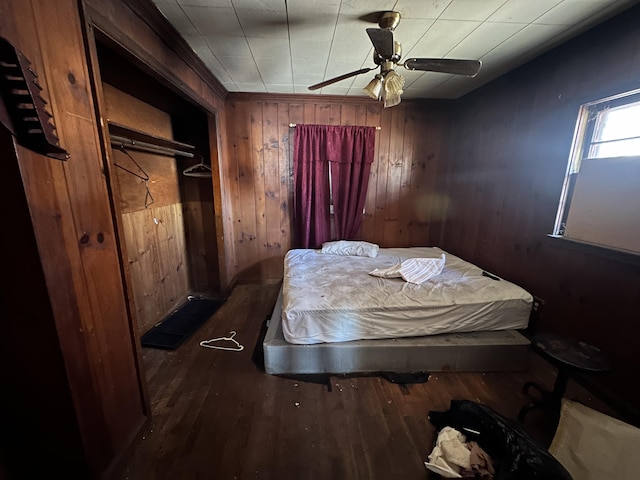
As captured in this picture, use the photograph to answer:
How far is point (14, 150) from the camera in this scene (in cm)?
78

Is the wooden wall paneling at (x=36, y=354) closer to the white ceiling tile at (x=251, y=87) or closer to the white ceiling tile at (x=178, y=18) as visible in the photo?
the white ceiling tile at (x=178, y=18)

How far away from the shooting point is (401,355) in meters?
1.79

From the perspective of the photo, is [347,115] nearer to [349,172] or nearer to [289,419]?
[349,172]

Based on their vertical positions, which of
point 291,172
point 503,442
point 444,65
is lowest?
point 503,442

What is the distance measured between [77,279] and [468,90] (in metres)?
3.68

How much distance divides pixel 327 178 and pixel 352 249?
965 mm

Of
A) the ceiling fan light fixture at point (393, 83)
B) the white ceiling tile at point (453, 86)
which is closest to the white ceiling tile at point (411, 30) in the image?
the ceiling fan light fixture at point (393, 83)

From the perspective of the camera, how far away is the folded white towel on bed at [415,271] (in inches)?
82.5

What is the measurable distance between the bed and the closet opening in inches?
38.0

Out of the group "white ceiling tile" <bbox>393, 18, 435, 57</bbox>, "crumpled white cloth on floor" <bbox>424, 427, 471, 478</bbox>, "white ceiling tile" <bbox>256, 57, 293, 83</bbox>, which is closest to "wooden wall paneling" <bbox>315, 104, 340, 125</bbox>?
"white ceiling tile" <bbox>256, 57, 293, 83</bbox>

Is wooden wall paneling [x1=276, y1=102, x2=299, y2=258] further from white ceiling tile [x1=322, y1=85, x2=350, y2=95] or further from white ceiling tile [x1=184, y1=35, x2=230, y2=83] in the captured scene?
white ceiling tile [x1=184, y1=35, x2=230, y2=83]

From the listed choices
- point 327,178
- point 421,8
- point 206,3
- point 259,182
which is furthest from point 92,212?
point 327,178

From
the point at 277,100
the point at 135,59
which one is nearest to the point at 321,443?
the point at 135,59

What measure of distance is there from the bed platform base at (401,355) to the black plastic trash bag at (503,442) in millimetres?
347
